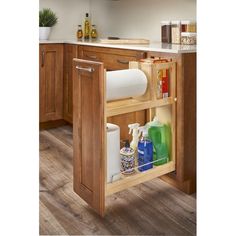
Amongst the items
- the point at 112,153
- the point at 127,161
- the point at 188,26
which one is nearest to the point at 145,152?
the point at 127,161

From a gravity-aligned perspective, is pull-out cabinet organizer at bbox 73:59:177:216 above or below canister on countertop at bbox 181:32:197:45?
below

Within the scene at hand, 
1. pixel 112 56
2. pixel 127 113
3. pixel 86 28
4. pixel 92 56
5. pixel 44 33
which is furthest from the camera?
pixel 86 28

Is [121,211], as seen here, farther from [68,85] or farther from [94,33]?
[94,33]

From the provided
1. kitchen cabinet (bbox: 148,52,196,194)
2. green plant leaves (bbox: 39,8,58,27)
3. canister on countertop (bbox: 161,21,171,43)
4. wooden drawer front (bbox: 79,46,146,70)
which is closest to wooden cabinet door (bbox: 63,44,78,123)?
wooden drawer front (bbox: 79,46,146,70)

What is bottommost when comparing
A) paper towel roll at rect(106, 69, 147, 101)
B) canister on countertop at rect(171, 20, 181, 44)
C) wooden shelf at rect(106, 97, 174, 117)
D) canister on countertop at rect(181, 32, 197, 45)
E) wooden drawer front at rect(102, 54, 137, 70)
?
wooden shelf at rect(106, 97, 174, 117)

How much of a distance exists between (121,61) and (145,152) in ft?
2.72

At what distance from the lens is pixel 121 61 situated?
2.45 metres

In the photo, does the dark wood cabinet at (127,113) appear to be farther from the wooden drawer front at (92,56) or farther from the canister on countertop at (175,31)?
the canister on countertop at (175,31)

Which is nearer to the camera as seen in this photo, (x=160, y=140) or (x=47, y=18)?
(x=160, y=140)

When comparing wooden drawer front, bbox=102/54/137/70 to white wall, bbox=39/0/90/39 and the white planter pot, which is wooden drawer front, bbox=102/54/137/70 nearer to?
the white planter pot

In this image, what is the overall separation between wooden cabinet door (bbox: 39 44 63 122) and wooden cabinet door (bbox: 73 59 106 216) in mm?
1523

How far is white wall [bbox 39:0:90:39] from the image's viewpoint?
3791 millimetres
